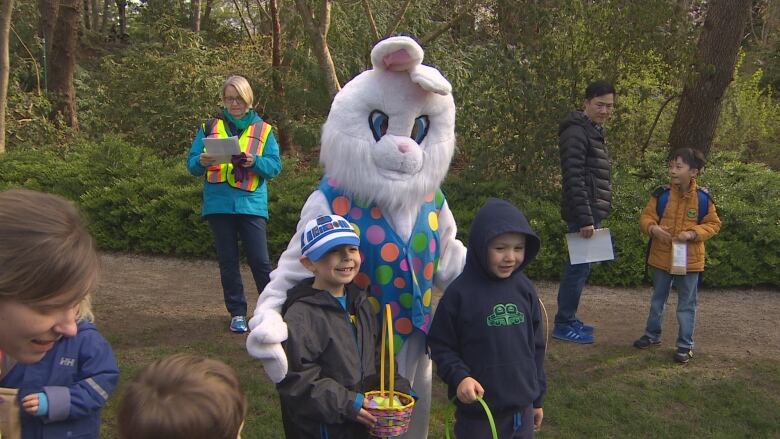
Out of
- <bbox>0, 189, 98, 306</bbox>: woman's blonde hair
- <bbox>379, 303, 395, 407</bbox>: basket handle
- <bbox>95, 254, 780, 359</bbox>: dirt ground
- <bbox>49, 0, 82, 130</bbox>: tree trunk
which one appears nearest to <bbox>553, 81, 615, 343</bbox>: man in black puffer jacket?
<bbox>95, 254, 780, 359</bbox>: dirt ground

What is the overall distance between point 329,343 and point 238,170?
2445 millimetres

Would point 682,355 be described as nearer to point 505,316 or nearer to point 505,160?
point 505,316

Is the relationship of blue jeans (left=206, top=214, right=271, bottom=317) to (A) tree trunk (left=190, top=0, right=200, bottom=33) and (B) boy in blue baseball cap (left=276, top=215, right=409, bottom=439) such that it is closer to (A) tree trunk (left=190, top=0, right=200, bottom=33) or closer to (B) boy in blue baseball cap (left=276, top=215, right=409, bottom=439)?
(B) boy in blue baseball cap (left=276, top=215, right=409, bottom=439)

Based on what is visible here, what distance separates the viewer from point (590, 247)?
4828 millimetres

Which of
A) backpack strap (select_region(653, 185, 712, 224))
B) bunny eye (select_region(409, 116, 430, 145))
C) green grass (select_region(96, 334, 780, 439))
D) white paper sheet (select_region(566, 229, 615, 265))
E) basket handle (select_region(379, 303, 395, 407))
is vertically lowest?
green grass (select_region(96, 334, 780, 439))

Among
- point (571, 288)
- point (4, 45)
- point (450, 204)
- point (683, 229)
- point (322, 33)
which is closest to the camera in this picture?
point (683, 229)

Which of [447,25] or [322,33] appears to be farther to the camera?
[447,25]

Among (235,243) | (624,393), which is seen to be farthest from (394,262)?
(235,243)

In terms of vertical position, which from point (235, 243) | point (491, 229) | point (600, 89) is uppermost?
point (600, 89)

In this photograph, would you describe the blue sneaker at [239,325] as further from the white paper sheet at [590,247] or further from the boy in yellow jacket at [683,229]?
the boy in yellow jacket at [683,229]

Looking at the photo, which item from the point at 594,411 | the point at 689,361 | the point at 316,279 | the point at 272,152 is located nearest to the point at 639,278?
the point at 689,361

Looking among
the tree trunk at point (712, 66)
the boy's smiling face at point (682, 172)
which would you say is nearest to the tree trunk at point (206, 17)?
the tree trunk at point (712, 66)

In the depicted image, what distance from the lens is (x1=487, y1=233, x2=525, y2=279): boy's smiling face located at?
8.77 ft

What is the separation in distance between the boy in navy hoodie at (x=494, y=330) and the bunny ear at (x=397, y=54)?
0.65 m
